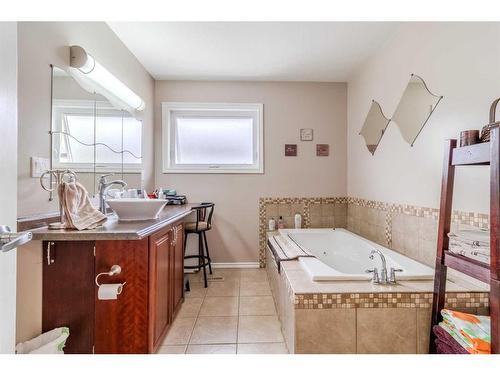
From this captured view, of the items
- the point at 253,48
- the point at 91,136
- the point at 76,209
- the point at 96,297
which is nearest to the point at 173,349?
the point at 96,297

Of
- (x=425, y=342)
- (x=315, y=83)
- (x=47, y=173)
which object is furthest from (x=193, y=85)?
(x=425, y=342)

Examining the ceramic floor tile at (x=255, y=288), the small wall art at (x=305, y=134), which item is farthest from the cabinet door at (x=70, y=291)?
the small wall art at (x=305, y=134)

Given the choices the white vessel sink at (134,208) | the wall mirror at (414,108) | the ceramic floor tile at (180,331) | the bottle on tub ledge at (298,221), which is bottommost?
the ceramic floor tile at (180,331)

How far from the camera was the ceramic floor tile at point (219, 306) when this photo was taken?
2.28 meters

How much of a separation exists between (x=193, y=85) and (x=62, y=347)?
3.05m

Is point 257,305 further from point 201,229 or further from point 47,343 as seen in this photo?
point 47,343

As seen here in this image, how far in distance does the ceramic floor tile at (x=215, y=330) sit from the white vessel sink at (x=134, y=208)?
3.15 feet

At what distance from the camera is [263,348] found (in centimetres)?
178

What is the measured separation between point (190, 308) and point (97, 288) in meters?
1.16

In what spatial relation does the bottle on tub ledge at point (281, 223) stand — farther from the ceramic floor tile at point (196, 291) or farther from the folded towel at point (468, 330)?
the folded towel at point (468, 330)

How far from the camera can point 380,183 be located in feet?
8.72

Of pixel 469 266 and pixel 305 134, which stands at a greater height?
pixel 305 134

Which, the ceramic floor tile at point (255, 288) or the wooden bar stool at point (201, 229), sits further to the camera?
the wooden bar stool at point (201, 229)

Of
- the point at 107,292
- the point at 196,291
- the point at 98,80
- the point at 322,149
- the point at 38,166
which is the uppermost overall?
the point at 98,80
